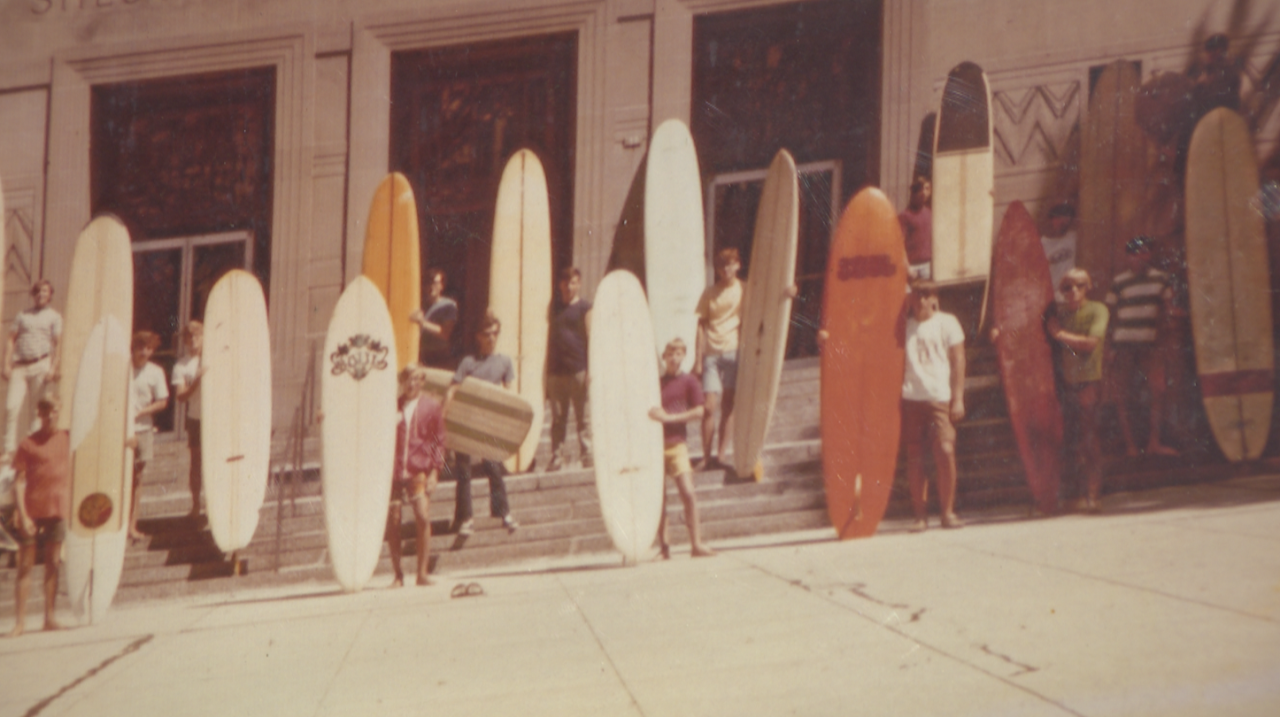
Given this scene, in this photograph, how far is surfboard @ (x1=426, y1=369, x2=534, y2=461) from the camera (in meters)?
3.19

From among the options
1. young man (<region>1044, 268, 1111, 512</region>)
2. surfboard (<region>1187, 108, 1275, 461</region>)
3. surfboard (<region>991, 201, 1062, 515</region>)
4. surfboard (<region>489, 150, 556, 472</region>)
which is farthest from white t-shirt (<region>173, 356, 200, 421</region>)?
surfboard (<region>1187, 108, 1275, 461</region>)

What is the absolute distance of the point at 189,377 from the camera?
3.13 m

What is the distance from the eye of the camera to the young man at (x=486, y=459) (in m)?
3.18

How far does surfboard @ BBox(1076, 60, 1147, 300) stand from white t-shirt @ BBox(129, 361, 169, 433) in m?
2.68

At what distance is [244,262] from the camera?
3.14 metres

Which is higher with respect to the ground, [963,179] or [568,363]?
[963,179]

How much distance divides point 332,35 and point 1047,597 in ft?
8.16

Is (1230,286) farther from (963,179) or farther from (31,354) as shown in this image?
(31,354)

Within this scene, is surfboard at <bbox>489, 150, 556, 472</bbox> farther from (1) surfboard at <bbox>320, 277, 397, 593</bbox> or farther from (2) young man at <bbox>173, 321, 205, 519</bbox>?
(2) young man at <bbox>173, 321, 205, 519</bbox>

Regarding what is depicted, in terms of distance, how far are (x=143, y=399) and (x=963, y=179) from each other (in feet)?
8.12

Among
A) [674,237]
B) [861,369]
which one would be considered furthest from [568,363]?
[861,369]

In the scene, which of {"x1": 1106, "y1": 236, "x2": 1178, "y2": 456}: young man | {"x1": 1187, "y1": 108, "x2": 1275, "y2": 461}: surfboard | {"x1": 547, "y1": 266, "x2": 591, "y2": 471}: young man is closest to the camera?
{"x1": 1187, "y1": 108, "x2": 1275, "y2": 461}: surfboard

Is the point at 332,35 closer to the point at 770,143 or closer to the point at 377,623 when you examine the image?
the point at 770,143

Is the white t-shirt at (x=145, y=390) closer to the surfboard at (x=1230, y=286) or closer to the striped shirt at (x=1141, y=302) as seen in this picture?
the striped shirt at (x=1141, y=302)
